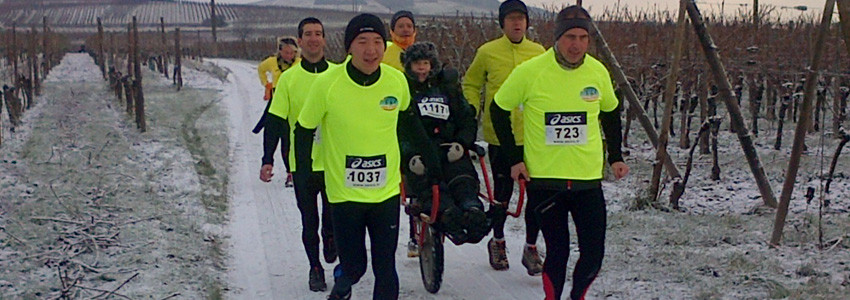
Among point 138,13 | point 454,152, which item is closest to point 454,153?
point 454,152

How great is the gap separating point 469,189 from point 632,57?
37.6ft

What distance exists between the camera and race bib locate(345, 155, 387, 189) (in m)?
4.77

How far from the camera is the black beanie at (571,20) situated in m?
4.93

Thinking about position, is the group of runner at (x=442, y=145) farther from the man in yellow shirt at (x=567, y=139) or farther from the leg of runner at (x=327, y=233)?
the leg of runner at (x=327, y=233)

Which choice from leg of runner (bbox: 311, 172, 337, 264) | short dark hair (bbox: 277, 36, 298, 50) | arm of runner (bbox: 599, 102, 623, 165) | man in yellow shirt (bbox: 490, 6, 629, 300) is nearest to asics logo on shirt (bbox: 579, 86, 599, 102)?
man in yellow shirt (bbox: 490, 6, 629, 300)

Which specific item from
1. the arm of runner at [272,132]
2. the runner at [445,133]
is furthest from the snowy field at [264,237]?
the arm of runner at [272,132]

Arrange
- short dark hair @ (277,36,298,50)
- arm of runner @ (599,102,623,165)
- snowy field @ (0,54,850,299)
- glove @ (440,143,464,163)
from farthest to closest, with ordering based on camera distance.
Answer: short dark hair @ (277,36,298,50)
snowy field @ (0,54,850,299)
glove @ (440,143,464,163)
arm of runner @ (599,102,623,165)

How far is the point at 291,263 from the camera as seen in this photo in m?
7.14

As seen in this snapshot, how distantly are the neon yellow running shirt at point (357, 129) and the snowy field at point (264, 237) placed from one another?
5.03 ft

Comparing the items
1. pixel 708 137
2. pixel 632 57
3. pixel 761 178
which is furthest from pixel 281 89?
pixel 632 57

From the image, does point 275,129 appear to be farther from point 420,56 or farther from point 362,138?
point 362,138

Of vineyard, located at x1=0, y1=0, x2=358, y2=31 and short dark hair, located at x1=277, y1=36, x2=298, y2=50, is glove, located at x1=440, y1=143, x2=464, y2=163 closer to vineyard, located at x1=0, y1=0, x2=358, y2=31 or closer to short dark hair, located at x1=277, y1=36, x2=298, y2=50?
short dark hair, located at x1=277, y1=36, x2=298, y2=50

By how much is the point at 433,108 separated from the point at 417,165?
0.45 metres

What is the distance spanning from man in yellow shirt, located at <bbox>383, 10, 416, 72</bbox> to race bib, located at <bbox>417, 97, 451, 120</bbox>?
1.00 metres
